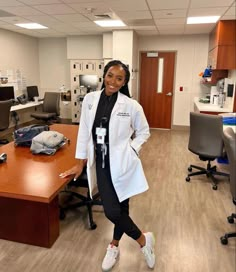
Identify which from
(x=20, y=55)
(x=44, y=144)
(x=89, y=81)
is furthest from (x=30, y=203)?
(x=20, y=55)

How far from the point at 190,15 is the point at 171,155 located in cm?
246

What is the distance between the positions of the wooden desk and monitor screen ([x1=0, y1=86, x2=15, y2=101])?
387 cm

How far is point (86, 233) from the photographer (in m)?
2.40

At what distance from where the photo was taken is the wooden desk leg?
211 cm

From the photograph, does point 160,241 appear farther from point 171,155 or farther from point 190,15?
point 190,15

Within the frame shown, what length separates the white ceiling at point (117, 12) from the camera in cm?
374

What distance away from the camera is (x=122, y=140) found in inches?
67.9

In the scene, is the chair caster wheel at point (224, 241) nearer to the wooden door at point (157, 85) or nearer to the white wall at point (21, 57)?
the wooden door at point (157, 85)

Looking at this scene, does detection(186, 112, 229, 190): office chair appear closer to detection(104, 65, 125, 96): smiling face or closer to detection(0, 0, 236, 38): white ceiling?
detection(0, 0, 236, 38): white ceiling

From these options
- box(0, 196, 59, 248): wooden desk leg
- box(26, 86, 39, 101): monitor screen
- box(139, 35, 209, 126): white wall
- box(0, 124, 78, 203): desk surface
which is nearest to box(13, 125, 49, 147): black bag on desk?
box(0, 124, 78, 203): desk surface

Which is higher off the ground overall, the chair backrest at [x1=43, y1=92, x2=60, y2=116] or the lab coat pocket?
the lab coat pocket

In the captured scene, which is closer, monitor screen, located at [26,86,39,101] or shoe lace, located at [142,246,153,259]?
shoe lace, located at [142,246,153,259]

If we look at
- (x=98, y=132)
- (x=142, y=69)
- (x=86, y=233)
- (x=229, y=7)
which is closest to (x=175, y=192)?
(x=86, y=233)

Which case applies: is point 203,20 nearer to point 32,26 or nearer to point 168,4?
point 168,4
